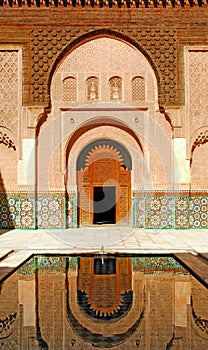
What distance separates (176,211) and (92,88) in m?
2.31

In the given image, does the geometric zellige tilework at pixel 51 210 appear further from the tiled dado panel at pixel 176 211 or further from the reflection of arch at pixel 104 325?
the reflection of arch at pixel 104 325

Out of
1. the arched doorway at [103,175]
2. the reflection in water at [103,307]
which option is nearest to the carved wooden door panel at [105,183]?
the arched doorway at [103,175]

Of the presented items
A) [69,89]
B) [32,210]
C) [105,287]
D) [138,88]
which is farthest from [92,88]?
[105,287]

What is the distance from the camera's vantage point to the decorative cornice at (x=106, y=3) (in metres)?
6.06

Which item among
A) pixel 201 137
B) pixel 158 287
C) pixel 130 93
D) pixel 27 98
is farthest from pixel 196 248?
pixel 27 98

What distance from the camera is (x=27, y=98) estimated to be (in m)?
6.03

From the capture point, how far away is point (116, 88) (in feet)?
20.6

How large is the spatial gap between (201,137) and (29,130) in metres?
2.60

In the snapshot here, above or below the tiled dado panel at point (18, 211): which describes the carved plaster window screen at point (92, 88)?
above

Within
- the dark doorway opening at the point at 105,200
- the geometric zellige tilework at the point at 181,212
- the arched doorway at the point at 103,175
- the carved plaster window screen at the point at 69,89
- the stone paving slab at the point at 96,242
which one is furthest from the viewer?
the dark doorway opening at the point at 105,200

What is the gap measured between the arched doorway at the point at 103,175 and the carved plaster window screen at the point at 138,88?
0.83 metres

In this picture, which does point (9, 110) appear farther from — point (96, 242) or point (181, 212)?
point (181, 212)

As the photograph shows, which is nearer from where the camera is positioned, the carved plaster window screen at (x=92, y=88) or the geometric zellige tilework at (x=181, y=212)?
the geometric zellige tilework at (x=181, y=212)

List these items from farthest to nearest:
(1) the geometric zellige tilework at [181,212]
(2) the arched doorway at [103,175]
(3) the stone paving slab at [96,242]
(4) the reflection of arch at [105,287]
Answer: (2) the arched doorway at [103,175] → (1) the geometric zellige tilework at [181,212] → (3) the stone paving slab at [96,242] → (4) the reflection of arch at [105,287]
